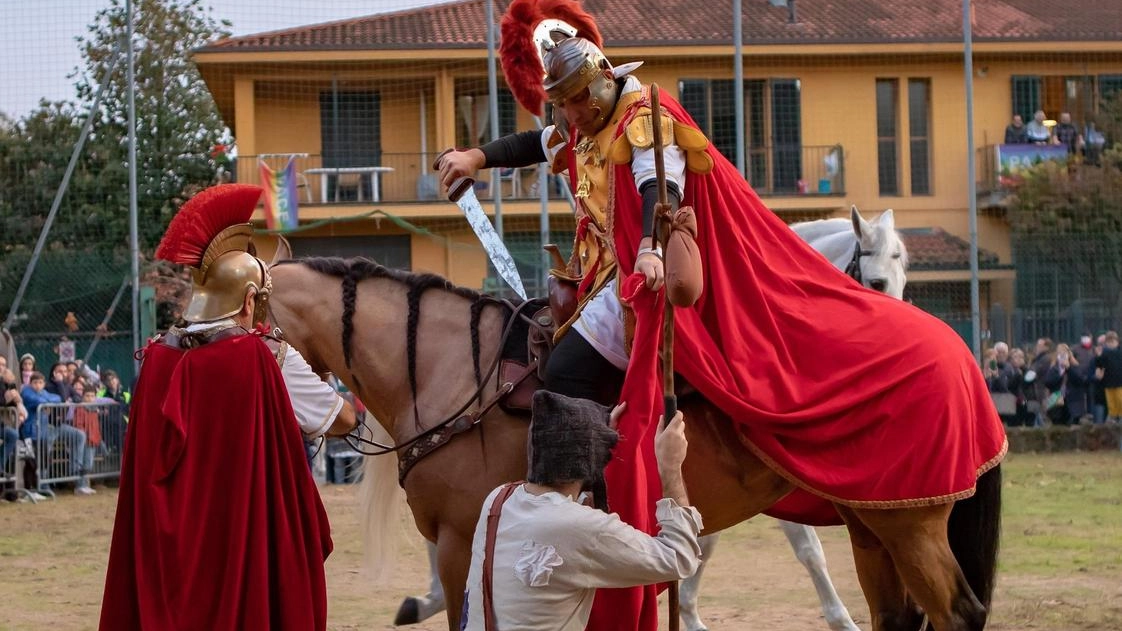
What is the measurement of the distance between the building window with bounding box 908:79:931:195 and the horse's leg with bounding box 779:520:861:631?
18.8m

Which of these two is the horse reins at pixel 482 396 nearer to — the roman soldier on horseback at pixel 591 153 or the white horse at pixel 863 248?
the roman soldier on horseback at pixel 591 153

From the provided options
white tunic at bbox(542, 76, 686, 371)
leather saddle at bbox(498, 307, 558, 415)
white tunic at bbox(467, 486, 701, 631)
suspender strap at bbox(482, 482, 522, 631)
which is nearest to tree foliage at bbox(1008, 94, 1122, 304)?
leather saddle at bbox(498, 307, 558, 415)

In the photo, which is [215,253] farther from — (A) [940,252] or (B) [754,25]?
(B) [754,25]

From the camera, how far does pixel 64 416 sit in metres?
16.0

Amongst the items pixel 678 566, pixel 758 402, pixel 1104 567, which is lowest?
pixel 1104 567

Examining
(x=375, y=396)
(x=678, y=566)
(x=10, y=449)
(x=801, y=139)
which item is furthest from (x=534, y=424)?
(x=801, y=139)

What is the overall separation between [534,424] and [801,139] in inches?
855

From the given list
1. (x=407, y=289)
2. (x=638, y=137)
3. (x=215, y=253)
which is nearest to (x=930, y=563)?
(x=638, y=137)

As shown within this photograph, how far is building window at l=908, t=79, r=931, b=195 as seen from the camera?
82.7 feet

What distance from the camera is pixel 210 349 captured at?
4551mm

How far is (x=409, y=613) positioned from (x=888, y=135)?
66.9ft

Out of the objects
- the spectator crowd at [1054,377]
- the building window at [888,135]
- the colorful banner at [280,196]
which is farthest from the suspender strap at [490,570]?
the building window at [888,135]

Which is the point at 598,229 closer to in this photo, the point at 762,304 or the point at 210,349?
the point at 762,304

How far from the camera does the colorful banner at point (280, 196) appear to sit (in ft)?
71.8
